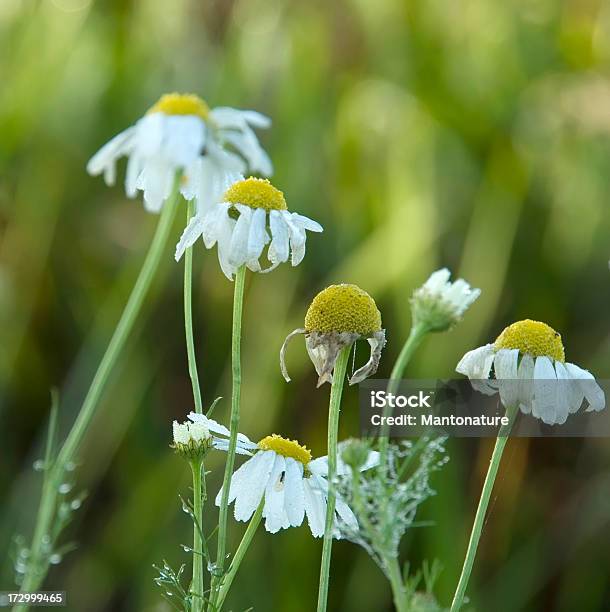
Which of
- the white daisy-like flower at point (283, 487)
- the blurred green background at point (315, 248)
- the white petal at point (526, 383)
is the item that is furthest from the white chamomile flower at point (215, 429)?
the blurred green background at point (315, 248)

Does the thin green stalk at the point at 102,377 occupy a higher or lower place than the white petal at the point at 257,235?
lower

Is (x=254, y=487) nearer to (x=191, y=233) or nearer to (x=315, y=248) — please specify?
(x=191, y=233)

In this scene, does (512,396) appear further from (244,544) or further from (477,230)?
(477,230)

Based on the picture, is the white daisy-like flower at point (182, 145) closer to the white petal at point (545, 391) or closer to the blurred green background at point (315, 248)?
the white petal at point (545, 391)

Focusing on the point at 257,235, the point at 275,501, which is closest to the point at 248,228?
the point at 257,235

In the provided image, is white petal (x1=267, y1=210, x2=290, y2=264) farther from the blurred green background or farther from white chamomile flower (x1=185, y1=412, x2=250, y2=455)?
the blurred green background

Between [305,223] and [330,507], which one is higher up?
[305,223]

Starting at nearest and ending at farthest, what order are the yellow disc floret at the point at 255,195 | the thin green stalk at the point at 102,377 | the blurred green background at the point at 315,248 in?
the thin green stalk at the point at 102,377 → the yellow disc floret at the point at 255,195 → the blurred green background at the point at 315,248
